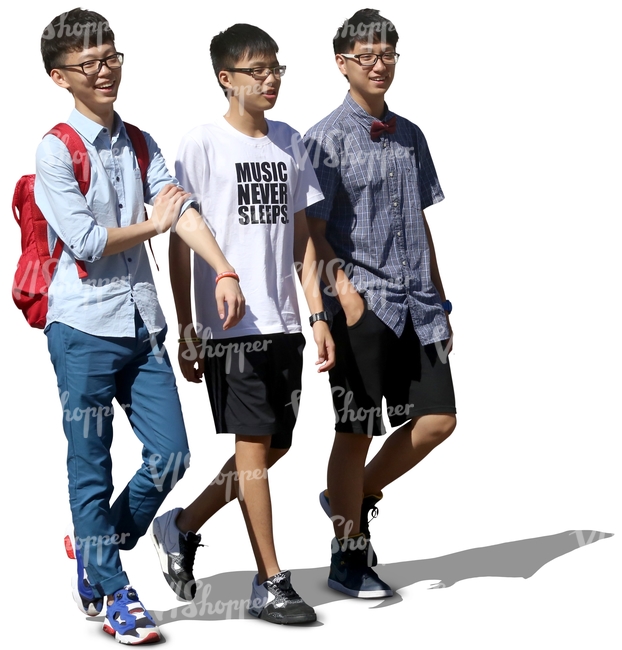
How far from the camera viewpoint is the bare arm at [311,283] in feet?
19.8

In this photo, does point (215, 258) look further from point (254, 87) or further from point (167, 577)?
point (167, 577)

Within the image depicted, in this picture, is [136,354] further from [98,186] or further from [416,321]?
[416,321]

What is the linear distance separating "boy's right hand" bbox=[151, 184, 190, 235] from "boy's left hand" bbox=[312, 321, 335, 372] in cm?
84

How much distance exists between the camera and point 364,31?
20.7 feet

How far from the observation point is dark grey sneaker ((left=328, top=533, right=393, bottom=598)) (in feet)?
21.0

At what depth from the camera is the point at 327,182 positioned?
6234 mm

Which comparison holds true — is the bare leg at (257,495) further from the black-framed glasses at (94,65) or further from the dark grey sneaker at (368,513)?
the black-framed glasses at (94,65)

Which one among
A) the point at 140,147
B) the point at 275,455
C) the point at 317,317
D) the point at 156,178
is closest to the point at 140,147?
the point at 140,147

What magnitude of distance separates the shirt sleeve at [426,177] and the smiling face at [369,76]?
0.36 m

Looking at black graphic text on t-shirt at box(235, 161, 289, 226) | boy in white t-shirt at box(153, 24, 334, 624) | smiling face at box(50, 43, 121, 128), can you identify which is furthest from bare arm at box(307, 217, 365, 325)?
smiling face at box(50, 43, 121, 128)

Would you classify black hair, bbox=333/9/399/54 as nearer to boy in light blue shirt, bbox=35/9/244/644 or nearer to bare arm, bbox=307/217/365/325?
bare arm, bbox=307/217/365/325

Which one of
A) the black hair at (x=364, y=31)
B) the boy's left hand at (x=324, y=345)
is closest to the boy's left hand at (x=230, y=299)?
the boy's left hand at (x=324, y=345)

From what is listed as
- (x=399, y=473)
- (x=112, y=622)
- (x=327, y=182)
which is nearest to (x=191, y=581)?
(x=112, y=622)

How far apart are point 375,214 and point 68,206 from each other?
4.97 ft
